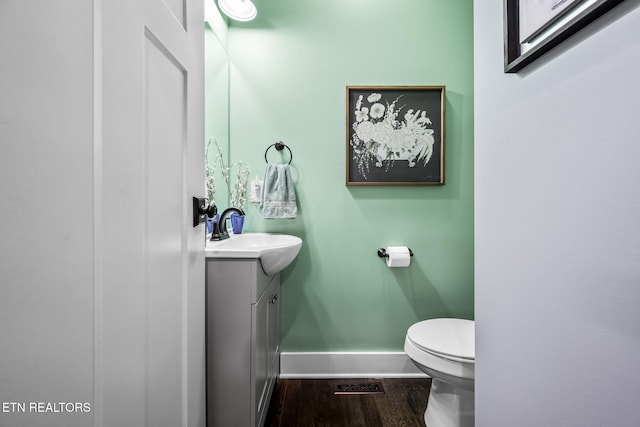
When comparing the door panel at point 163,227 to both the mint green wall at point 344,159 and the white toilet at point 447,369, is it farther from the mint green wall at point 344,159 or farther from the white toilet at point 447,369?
the mint green wall at point 344,159

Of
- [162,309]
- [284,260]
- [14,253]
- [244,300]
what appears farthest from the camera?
[284,260]

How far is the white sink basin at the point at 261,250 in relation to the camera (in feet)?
3.99

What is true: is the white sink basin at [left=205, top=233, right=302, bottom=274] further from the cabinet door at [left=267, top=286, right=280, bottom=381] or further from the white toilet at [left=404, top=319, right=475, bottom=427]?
the white toilet at [left=404, top=319, right=475, bottom=427]

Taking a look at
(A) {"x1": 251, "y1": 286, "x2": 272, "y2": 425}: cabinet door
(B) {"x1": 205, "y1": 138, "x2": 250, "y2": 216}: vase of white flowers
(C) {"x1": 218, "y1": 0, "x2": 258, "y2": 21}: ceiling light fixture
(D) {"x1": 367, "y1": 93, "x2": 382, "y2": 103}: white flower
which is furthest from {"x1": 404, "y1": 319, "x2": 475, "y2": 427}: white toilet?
(C) {"x1": 218, "y1": 0, "x2": 258, "y2": 21}: ceiling light fixture

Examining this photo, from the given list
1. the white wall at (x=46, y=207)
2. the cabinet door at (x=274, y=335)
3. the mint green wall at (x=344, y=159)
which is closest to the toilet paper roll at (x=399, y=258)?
the mint green wall at (x=344, y=159)

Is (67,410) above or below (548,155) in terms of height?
below

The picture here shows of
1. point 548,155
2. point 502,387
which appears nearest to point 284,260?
point 502,387

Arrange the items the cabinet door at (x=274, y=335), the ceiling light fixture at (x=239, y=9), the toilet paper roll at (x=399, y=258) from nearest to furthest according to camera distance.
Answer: the cabinet door at (x=274, y=335), the ceiling light fixture at (x=239, y=9), the toilet paper roll at (x=399, y=258)

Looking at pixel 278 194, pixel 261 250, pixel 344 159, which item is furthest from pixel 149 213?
pixel 344 159

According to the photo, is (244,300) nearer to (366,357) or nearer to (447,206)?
(366,357)

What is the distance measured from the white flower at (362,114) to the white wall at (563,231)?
1109mm

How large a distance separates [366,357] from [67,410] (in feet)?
5.76

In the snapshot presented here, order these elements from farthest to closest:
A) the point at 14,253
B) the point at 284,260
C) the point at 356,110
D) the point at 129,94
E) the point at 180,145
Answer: the point at 356,110 < the point at 284,260 < the point at 180,145 < the point at 129,94 < the point at 14,253

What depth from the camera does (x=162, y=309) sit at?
2.33 ft
